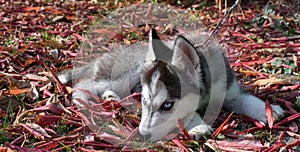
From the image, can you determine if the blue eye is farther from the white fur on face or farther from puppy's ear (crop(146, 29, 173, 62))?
puppy's ear (crop(146, 29, 173, 62))

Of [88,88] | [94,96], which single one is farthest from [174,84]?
[88,88]

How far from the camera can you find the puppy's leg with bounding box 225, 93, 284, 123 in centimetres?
379

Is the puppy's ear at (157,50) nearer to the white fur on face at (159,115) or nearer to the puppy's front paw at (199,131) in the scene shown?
the white fur on face at (159,115)

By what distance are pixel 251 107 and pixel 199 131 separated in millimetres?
698

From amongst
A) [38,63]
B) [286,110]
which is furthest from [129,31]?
[286,110]

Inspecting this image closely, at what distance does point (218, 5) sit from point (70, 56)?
3.02 m

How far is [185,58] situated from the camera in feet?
11.5

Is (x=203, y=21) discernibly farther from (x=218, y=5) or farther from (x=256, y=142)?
(x=256, y=142)

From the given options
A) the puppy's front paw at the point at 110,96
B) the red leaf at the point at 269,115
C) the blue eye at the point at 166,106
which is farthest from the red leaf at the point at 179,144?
the puppy's front paw at the point at 110,96

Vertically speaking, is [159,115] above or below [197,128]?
above

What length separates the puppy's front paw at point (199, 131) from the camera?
342 centimetres

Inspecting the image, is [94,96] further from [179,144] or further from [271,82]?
[271,82]

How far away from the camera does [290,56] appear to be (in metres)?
5.29

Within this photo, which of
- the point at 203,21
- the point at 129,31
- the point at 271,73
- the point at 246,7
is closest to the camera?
the point at 271,73
